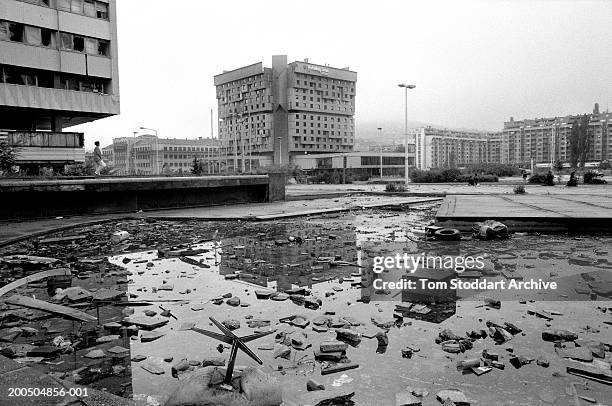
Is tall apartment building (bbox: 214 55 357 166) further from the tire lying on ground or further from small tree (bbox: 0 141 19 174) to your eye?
the tire lying on ground

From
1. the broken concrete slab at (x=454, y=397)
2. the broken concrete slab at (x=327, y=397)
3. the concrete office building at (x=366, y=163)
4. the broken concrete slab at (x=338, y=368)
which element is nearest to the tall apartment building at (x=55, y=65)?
the broken concrete slab at (x=338, y=368)

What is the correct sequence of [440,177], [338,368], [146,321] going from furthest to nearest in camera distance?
[440,177] → [146,321] → [338,368]

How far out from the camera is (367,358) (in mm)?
3629

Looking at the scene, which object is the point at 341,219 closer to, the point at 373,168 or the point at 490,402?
the point at 490,402

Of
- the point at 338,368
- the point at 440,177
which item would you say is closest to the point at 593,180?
the point at 440,177

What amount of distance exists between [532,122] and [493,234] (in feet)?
539

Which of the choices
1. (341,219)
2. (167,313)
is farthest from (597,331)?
(341,219)

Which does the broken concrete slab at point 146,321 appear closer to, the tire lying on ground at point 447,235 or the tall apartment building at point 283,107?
the tire lying on ground at point 447,235

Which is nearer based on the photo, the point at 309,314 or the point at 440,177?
the point at 309,314

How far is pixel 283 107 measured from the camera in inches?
5974

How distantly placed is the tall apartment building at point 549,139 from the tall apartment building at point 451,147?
10.6m

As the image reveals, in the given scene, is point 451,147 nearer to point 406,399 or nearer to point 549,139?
point 549,139

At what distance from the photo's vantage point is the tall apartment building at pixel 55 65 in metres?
37.7

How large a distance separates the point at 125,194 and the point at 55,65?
29.5m
